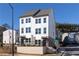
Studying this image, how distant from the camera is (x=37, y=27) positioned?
3273 mm

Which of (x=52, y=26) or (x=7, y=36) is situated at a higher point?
(x=52, y=26)

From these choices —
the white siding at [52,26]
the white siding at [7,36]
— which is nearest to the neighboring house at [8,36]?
the white siding at [7,36]

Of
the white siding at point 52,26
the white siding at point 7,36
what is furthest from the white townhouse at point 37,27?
the white siding at point 7,36

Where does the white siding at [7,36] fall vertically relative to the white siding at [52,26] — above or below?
below

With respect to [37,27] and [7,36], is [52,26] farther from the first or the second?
[7,36]

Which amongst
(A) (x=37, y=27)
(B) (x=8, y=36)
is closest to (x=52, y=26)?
A: (A) (x=37, y=27)

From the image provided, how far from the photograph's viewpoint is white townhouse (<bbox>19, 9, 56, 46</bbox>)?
3.27 m

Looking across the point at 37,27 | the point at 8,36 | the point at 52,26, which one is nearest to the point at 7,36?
the point at 8,36

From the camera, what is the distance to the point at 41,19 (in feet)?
10.7

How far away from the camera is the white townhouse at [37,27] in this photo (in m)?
3.27

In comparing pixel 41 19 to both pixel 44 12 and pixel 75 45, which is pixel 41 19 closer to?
pixel 44 12

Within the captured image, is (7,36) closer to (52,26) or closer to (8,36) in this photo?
(8,36)

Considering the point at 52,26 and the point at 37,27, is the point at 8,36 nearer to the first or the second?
the point at 37,27

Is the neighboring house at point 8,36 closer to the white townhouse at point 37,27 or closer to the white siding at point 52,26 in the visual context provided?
the white townhouse at point 37,27
